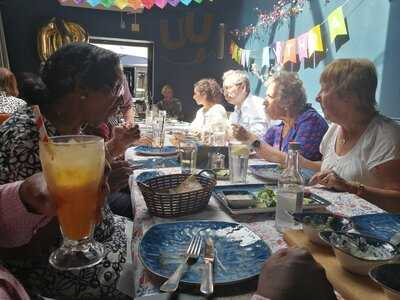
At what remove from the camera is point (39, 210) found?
29.6 inches

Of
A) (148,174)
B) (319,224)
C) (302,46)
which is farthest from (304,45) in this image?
(319,224)

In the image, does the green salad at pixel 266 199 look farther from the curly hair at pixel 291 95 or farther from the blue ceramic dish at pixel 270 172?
the curly hair at pixel 291 95

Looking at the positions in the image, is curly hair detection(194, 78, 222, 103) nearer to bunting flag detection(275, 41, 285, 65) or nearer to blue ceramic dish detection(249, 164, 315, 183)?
bunting flag detection(275, 41, 285, 65)

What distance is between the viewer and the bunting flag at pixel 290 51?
3.91m

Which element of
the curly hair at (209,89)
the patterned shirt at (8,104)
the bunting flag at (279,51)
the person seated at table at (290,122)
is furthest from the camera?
the bunting flag at (279,51)

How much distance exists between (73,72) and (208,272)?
907 millimetres

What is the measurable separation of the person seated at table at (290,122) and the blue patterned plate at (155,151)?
1.31 feet

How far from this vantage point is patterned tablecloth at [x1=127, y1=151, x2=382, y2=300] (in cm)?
74

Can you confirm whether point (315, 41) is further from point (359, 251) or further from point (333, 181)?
point (359, 251)

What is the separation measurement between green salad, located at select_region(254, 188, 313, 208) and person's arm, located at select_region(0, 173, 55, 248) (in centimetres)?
65

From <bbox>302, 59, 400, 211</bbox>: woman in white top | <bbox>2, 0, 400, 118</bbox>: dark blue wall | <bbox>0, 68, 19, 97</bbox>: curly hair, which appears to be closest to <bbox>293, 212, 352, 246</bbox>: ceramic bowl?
<bbox>302, 59, 400, 211</bbox>: woman in white top

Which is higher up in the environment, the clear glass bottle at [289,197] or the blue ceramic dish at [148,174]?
the clear glass bottle at [289,197]

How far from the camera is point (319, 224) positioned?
2.74 feet

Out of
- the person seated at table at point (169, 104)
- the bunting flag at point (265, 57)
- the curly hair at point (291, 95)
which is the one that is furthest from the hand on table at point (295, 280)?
the person seated at table at point (169, 104)
